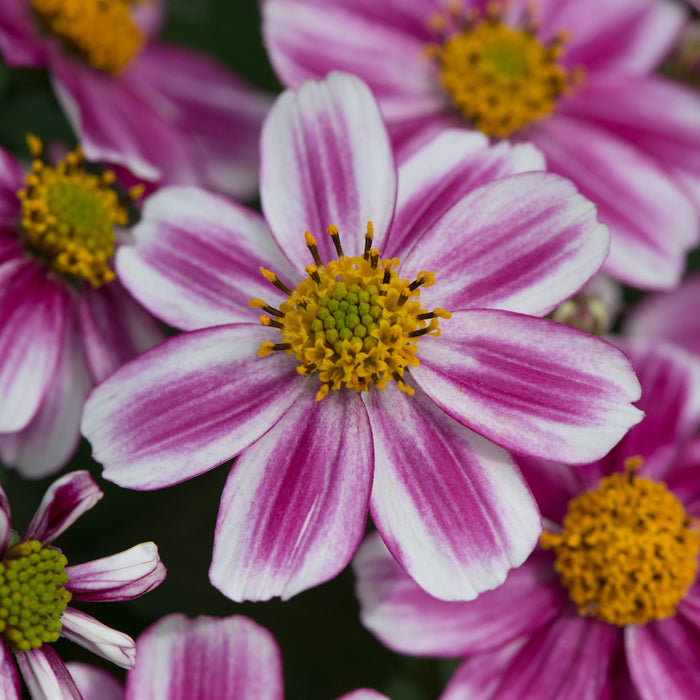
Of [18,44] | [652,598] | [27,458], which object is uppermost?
[18,44]

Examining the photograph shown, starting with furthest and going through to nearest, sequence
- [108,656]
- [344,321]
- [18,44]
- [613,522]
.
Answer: [18,44] → [613,522] → [344,321] → [108,656]

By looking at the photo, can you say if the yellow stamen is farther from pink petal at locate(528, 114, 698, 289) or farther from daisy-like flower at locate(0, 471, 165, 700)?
pink petal at locate(528, 114, 698, 289)

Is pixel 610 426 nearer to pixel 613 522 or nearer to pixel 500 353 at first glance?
pixel 500 353

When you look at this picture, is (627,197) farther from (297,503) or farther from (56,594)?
(56,594)

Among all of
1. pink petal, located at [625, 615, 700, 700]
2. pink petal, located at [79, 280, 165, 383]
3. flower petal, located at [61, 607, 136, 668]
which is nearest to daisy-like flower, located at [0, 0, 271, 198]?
pink petal, located at [79, 280, 165, 383]

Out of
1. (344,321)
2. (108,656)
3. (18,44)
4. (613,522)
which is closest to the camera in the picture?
(108,656)

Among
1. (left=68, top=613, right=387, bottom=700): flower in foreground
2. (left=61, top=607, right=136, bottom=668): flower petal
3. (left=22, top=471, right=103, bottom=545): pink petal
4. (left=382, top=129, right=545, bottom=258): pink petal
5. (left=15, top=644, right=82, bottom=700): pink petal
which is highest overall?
(left=382, top=129, right=545, bottom=258): pink petal

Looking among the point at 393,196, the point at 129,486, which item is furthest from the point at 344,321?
the point at 129,486
